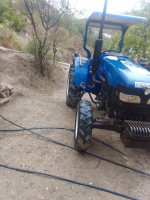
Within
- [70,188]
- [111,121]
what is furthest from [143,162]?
[70,188]

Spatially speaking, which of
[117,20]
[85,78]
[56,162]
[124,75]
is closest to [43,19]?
[117,20]

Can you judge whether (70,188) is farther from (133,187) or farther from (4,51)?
(4,51)

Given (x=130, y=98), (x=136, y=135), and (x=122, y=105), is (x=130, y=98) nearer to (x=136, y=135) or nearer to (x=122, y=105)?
(x=122, y=105)

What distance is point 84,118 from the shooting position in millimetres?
2574

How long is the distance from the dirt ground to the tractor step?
1.70 ft

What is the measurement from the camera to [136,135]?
221 centimetres

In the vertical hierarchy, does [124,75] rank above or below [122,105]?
above

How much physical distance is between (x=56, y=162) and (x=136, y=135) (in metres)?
1.13

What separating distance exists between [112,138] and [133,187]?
117 cm

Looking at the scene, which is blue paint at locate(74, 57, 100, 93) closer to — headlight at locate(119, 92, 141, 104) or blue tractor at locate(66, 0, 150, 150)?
blue tractor at locate(66, 0, 150, 150)

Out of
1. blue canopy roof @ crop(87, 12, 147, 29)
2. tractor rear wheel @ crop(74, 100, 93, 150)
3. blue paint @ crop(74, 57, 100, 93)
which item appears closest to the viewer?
tractor rear wheel @ crop(74, 100, 93, 150)

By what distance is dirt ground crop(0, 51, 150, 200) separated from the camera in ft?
6.86

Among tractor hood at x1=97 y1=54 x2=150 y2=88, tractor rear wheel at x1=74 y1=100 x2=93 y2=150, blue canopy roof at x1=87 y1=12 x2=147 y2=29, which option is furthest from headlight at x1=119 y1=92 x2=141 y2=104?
blue canopy roof at x1=87 y1=12 x2=147 y2=29

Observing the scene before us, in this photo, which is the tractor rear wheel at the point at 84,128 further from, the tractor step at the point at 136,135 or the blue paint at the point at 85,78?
the blue paint at the point at 85,78
